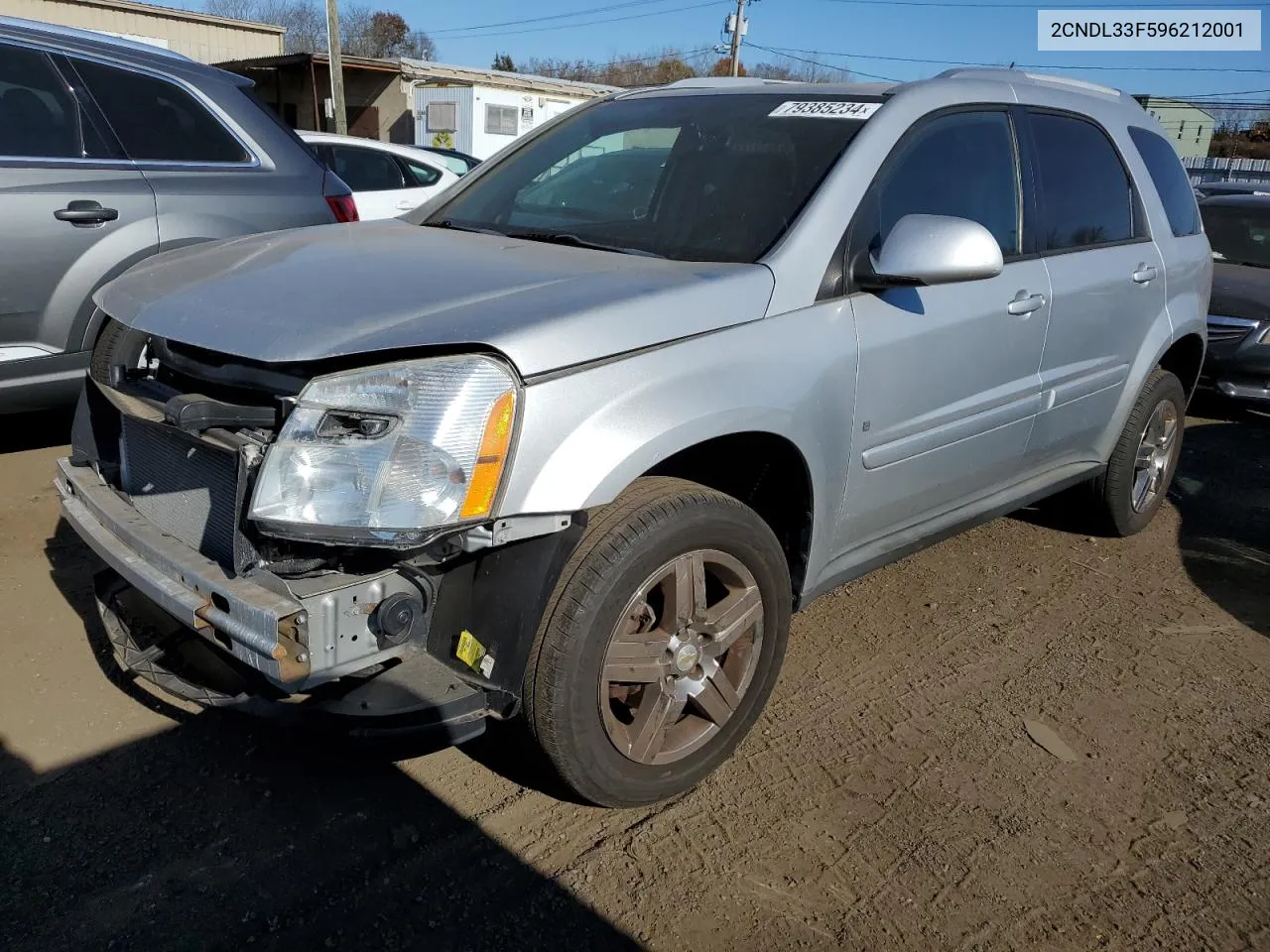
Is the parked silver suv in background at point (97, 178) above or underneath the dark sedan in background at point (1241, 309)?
above

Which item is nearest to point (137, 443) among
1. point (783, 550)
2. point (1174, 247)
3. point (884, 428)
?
point (783, 550)

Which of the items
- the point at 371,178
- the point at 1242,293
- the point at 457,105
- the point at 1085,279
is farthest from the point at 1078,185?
the point at 457,105

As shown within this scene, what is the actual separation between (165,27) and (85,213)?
24.3 metres

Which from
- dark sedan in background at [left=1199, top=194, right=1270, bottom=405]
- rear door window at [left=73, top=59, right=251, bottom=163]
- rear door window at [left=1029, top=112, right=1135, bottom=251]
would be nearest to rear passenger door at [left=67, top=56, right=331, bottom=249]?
rear door window at [left=73, top=59, right=251, bottom=163]

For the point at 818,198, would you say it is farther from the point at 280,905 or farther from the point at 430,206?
the point at 280,905

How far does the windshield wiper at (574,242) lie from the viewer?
117 inches

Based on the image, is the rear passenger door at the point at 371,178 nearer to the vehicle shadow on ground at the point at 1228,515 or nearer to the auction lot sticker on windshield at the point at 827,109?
the auction lot sticker on windshield at the point at 827,109

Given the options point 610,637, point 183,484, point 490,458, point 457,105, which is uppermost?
point 457,105

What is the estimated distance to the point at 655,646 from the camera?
2.56 metres

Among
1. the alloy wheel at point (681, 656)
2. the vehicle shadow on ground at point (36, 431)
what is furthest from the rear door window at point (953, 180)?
the vehicle shadow on ground at point (36, 431)

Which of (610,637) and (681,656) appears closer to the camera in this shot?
(610,637)

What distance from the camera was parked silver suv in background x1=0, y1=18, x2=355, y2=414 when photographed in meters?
4.34

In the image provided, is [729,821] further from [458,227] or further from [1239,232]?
[1239,232]

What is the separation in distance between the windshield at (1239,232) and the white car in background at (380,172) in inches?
259
